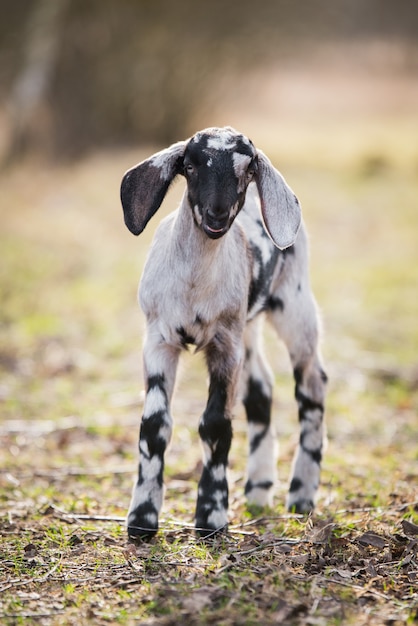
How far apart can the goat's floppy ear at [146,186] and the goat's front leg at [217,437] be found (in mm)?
750

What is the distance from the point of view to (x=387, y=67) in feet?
125

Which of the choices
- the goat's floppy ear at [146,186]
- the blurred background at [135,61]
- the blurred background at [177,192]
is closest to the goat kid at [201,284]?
the goat's floppy ear at [146,186]

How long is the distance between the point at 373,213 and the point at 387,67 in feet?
72.2

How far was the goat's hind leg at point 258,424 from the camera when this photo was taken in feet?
18.7

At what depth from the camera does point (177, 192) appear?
1708 centimetres

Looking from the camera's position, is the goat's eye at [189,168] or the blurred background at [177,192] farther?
the blurred background at [177,192]

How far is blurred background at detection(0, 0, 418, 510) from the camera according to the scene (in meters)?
7.55

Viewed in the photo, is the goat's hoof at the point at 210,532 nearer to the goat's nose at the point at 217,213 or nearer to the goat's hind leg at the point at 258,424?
the goat's hind leg at the point at 258,424

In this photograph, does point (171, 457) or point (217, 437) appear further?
point (171, 457)

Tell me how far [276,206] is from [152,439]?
1332mm

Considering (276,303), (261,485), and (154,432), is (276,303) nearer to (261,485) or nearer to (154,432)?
(261,485)

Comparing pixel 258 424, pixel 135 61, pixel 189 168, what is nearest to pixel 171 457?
pixel 258 424

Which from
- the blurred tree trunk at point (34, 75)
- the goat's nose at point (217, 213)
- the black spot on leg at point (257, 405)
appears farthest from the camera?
the blurred tree trunk at point (34, 75)

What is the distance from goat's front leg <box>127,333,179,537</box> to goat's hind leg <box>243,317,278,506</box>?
0.99 m
